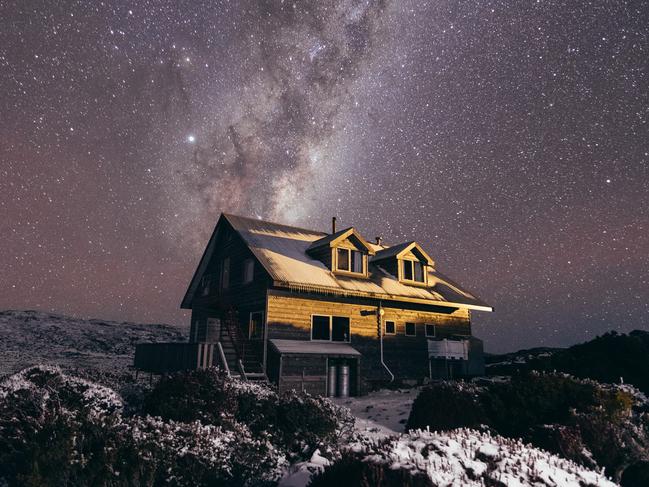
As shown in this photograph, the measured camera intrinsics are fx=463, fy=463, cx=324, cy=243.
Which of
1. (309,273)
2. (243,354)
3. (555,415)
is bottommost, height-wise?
(555,415)

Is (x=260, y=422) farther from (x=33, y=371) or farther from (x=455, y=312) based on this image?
(x=455, y=312)

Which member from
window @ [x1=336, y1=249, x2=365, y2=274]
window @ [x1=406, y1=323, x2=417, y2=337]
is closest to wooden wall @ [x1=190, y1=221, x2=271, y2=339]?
window @ [x1=336, y1=249, x2=365, y2=274]

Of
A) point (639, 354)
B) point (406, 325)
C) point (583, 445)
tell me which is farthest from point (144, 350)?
point (639, 354)

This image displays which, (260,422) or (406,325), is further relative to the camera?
(406,325)

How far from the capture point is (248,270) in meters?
23.0

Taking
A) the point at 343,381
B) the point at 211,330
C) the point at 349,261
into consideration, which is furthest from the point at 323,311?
the point at 211,330

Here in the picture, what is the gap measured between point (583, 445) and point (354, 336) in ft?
49.2

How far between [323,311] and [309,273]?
1957 millimetres

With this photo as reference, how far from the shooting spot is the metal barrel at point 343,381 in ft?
69.3

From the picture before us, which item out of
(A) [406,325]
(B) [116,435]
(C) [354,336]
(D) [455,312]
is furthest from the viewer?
(D) [455,312]

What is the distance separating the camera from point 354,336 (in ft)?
74.7

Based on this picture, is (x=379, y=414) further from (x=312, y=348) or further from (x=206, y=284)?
(x=206, y=284)

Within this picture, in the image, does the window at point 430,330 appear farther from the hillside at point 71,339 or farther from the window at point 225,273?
the hillside at point 71,339

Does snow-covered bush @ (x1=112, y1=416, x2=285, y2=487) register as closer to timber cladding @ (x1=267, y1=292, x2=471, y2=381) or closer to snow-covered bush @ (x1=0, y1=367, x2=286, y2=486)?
snow-covered bush @ (x1=0, y1=367, x2=286, y2=486)
